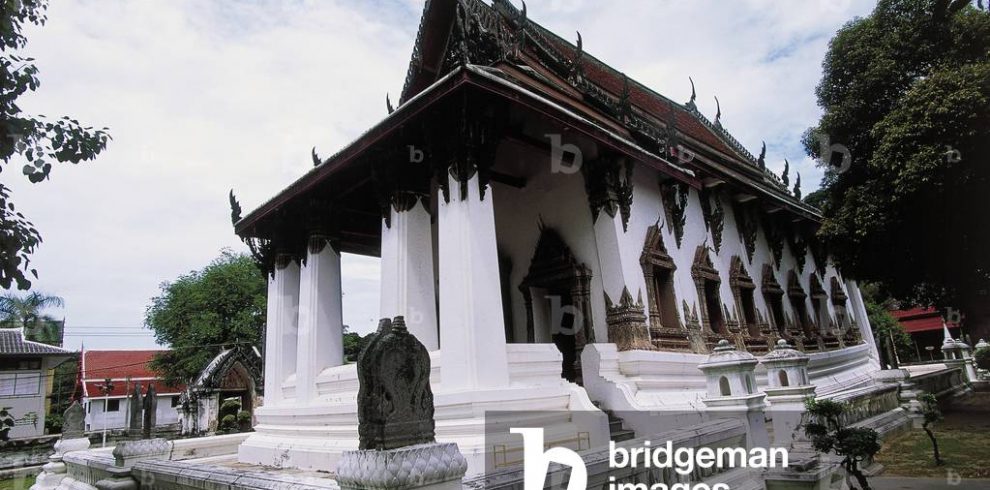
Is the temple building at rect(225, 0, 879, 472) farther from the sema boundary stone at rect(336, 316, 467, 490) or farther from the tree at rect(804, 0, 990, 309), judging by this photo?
the sema boundary stone at rect(336, 316, 467, 490)

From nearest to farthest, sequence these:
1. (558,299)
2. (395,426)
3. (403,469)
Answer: (403,469), (395,426), (558,299)

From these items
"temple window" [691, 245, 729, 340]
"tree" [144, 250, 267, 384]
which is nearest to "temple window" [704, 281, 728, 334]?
"temple window" [691, 245, 729, 340]

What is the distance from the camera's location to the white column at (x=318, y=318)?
958 cm

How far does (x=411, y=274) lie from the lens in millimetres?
8352

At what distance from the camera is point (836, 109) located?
12.6m

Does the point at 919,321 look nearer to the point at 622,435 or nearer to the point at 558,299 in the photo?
the point at 558,299

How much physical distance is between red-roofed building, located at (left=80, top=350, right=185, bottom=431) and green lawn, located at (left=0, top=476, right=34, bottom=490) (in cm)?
1205

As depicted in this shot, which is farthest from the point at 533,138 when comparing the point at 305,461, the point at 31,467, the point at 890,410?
the point at 31,467

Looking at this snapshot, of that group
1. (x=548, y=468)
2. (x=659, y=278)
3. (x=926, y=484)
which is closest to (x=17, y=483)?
(x=659, y=278)

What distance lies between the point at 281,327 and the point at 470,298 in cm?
600

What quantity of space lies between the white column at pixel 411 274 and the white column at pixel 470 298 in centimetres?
120

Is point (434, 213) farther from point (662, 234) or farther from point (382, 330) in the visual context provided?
point (382, 330)

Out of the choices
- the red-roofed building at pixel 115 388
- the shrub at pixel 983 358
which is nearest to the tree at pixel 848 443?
the shrub at pixel 983 358

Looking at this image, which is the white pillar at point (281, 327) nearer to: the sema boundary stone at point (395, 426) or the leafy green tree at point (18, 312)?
the sema boundary stone at point (395, 426)
